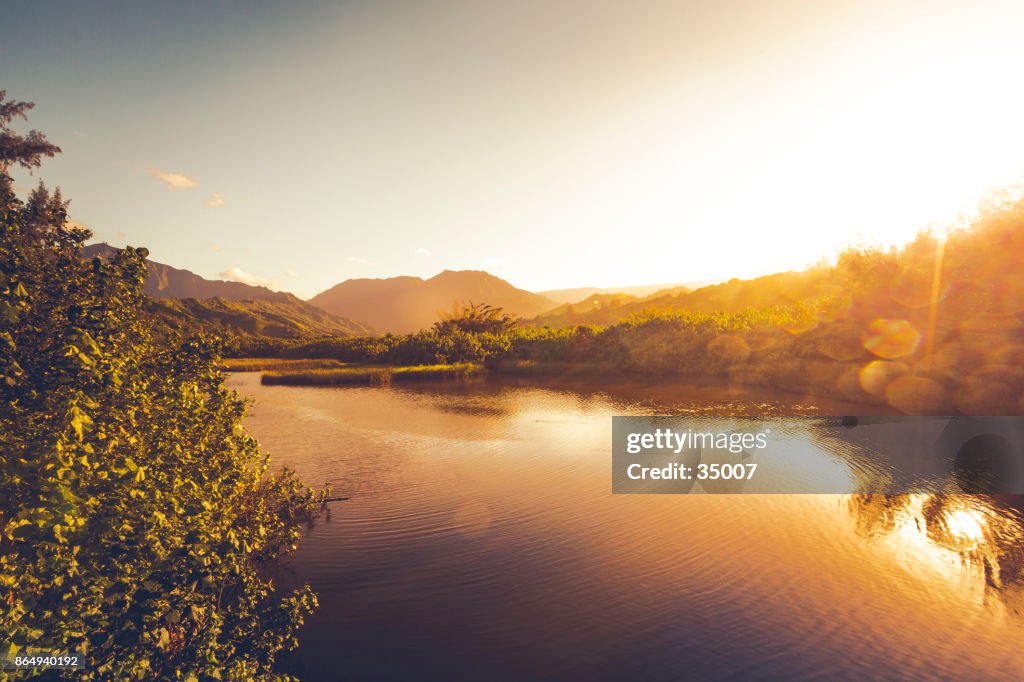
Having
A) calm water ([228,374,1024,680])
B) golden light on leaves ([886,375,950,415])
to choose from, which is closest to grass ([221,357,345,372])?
calm water ([228,374,1024,680])

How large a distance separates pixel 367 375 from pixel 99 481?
3135 inches

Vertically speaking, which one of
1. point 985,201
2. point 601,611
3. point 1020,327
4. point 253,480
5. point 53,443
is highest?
point 985,201

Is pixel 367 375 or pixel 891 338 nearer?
pixel 891 338

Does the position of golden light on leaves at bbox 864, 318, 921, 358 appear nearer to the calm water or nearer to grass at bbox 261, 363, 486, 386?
the calm water

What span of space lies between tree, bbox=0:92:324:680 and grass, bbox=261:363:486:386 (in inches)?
2596

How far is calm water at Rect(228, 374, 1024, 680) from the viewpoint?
13680 mm

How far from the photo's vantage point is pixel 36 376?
813cm

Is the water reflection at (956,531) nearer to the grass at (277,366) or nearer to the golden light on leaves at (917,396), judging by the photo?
the golden light on leaves at (917,396)

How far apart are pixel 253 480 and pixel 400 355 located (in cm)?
9151

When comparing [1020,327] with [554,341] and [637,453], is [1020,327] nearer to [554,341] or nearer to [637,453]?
[637,453]

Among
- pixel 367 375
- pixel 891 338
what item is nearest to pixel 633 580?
pixel 891 338

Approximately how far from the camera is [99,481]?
28.7 ft

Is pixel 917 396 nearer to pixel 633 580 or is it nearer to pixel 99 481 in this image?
pixel 633 580

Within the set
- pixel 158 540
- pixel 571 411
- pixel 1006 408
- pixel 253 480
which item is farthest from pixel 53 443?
pixel 1006 408
